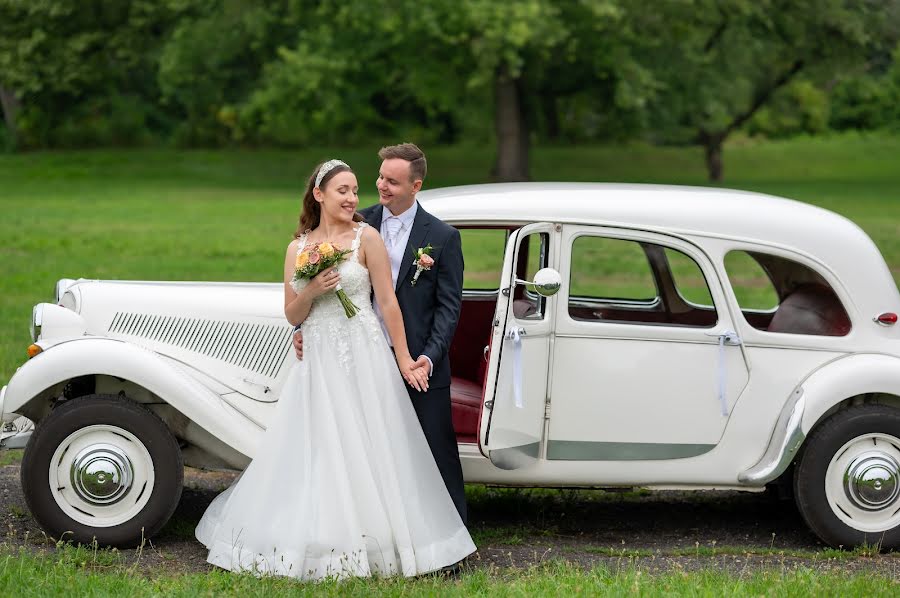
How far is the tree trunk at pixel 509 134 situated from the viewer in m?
35.0

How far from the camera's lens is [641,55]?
35.3 meters

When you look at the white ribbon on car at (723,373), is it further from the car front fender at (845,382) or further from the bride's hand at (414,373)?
the bride's hand at (414,373)

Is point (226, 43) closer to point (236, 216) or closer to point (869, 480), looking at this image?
point (236, 216)

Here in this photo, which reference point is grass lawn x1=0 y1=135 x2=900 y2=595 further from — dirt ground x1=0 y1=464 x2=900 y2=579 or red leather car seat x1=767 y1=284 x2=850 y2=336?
red leather car seat x1=767 y1=284 x2=850 y2=336

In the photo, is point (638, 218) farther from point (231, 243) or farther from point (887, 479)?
point (231, 243)

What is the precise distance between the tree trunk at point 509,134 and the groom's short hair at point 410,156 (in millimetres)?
29524

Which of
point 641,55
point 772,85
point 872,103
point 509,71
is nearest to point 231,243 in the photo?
point 509,71

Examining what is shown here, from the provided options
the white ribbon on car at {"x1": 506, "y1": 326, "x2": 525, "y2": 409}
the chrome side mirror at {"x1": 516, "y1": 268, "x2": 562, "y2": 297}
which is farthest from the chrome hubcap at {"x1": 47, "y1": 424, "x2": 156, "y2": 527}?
the chrome side mirror at {"x1": 516, "y1": 268, "x2": 562, "y2": 297}

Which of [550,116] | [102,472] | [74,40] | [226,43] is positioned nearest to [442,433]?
[102,472]

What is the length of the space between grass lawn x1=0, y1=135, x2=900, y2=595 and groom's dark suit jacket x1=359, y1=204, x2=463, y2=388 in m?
1.01

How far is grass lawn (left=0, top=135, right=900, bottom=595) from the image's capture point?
514cm

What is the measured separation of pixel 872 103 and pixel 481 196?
188 feet

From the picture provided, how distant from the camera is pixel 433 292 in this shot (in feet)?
18.3

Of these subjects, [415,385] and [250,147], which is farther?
[250,147]
